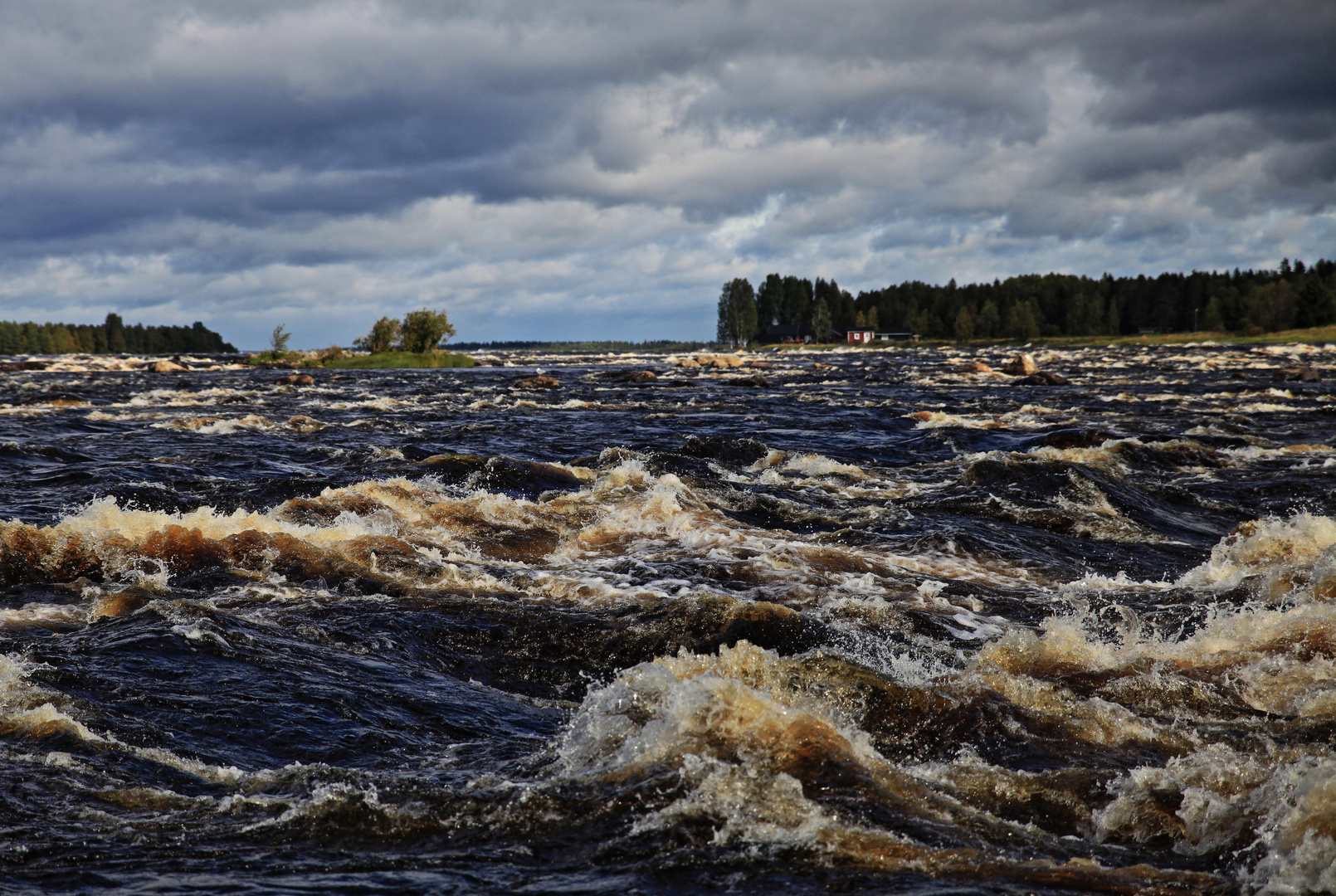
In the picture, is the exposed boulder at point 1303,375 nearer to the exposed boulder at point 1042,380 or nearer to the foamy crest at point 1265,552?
the exposed boulder at point 1042,380

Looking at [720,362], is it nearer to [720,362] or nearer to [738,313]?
[720,362]

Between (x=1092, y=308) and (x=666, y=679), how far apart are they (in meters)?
168

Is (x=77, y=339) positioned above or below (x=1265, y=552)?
above

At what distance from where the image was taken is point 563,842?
4.32 m

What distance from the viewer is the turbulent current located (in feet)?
13.8

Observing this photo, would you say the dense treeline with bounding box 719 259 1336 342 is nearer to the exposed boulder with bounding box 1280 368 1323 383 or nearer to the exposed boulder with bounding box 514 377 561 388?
the exposed boulder with bounding box 1280 368 1323 383

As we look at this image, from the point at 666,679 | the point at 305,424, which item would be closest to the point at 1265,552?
the point at 666,679

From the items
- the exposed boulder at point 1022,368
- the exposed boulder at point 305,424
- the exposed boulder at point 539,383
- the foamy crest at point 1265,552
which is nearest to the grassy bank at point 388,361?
the exposed boulder at point 539,383

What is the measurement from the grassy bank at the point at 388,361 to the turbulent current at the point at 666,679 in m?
55.1

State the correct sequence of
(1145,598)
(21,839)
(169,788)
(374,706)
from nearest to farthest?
1. (21,839)
2. (169,788)
3. (374,706)
4. (1145,598)

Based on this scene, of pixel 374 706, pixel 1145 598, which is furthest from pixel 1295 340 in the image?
pixel 374 706

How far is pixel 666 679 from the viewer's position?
5.75 meters

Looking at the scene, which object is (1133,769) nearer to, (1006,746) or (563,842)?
(1006,746)

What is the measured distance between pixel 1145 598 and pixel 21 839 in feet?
32.4
